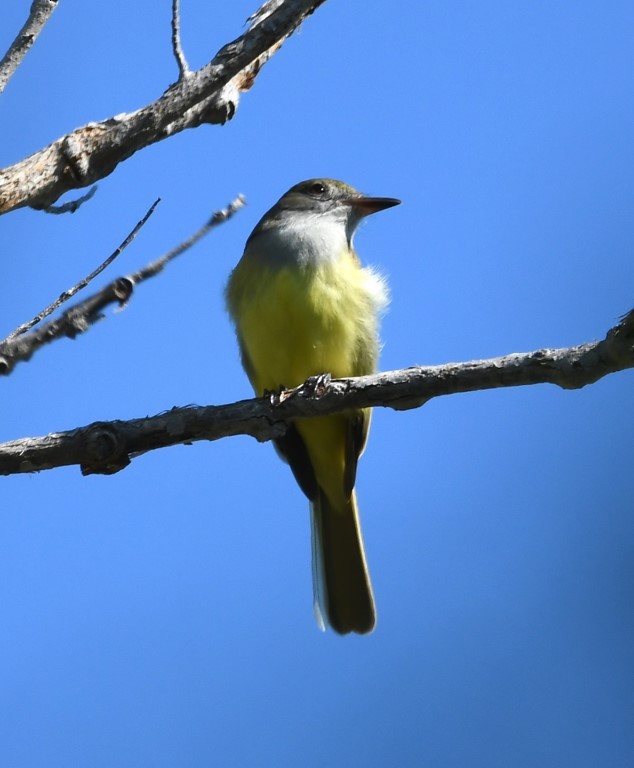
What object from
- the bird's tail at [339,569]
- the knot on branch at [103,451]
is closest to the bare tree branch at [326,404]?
the knot on branch at [103,451]

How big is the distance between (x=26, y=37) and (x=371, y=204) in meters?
3.40

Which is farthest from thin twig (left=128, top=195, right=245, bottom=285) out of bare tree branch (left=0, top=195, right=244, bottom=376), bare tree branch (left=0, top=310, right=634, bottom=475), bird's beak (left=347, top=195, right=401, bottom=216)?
bird's beak (left=347, top=195, right=401, bottom=216)

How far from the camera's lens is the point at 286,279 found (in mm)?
5270

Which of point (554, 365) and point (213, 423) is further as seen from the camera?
point (213, 423)

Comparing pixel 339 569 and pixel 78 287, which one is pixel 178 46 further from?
pixel 339 569

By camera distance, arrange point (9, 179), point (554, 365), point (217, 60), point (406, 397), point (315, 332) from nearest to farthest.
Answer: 1. point (9, 179)
2. point (217, 60)
3. point (554, 365)
4. point (406, 397)
5. point (315, 332)

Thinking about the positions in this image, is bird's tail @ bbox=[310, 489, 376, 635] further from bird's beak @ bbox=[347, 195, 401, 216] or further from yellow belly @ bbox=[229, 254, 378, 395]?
bird's beak @ bbox=[347, 195, 401, 216]

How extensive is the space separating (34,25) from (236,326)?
2632 mm

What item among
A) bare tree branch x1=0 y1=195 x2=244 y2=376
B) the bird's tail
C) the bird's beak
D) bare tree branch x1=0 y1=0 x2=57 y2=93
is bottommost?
bare tree branch x1=0 y1=195 x2=244 y2=376

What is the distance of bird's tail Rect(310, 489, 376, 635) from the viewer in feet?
19.9

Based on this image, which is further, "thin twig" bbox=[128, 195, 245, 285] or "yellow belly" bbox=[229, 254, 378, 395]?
"yellow belly" bbox=[229, 254, 378, 395]

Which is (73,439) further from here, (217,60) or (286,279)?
(286,279)

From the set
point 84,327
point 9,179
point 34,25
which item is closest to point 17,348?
point 84,327

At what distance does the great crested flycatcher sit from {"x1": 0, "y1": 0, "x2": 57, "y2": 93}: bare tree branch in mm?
2221
